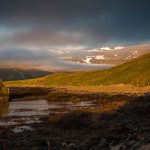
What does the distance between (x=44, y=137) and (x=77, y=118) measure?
1862 centimetres

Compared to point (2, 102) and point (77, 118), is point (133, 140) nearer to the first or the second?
point (77, 118)

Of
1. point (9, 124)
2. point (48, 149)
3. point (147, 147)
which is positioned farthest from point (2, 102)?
point (147, 147)

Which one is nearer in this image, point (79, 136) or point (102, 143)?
point (102, 143)

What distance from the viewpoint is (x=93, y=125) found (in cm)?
6247

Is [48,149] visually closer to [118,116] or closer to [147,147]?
[147,147]

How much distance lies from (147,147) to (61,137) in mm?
21192

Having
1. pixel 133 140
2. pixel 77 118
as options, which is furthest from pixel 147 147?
pixel 77 118

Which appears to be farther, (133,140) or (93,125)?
(93,125)

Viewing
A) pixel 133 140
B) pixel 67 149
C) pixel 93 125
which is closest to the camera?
pixel 133 140

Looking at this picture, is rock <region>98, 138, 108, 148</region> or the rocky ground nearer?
the rocky ground

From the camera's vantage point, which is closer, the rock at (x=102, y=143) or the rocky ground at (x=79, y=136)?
the rocky ground at (x=79, y=136)

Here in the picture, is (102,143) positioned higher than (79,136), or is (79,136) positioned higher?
(102,143)

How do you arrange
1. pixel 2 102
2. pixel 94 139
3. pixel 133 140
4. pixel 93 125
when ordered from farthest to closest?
pixel 2 102 → pixel 93 125 → pixel 94 139 → pixel 133 140

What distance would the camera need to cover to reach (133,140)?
3859cm
